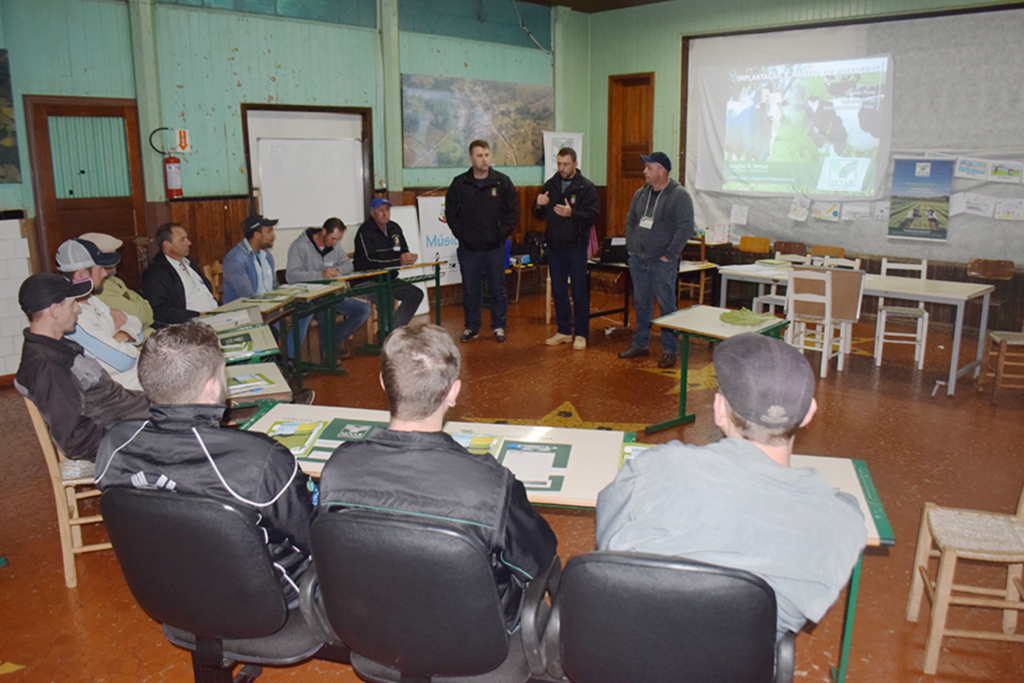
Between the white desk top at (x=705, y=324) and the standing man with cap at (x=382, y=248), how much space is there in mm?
2770

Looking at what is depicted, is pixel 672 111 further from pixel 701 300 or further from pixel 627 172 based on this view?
pixel 701 300

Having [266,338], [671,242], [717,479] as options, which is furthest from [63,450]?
[671,242]

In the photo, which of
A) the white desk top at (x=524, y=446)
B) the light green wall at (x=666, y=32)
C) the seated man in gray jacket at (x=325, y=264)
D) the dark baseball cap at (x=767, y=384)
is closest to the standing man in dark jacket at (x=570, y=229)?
the seated man in gray jacket at (x=325, y=264)

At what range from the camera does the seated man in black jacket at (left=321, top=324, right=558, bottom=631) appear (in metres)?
1.69

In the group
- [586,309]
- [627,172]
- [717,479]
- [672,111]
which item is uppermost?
[672,111]

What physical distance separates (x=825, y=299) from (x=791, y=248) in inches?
93.4

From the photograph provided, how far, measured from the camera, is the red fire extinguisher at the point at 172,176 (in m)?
6.52

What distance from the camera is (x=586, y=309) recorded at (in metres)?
6.69

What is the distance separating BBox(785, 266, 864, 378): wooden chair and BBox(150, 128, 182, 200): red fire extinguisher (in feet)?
16.7

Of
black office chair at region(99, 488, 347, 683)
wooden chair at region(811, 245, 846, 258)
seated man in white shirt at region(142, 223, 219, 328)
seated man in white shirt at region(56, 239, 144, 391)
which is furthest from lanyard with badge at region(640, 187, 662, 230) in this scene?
black office chair at region(99, 488, 347, 683)

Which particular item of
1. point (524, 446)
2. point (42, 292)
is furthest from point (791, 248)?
point (42, 292)

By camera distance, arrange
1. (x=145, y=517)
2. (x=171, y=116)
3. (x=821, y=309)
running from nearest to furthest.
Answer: (x=145, y=517) < (x=821, y=309) < (x=171, y=116)

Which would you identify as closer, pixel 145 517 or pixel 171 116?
pixel 145 517

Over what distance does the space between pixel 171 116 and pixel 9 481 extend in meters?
3.67
